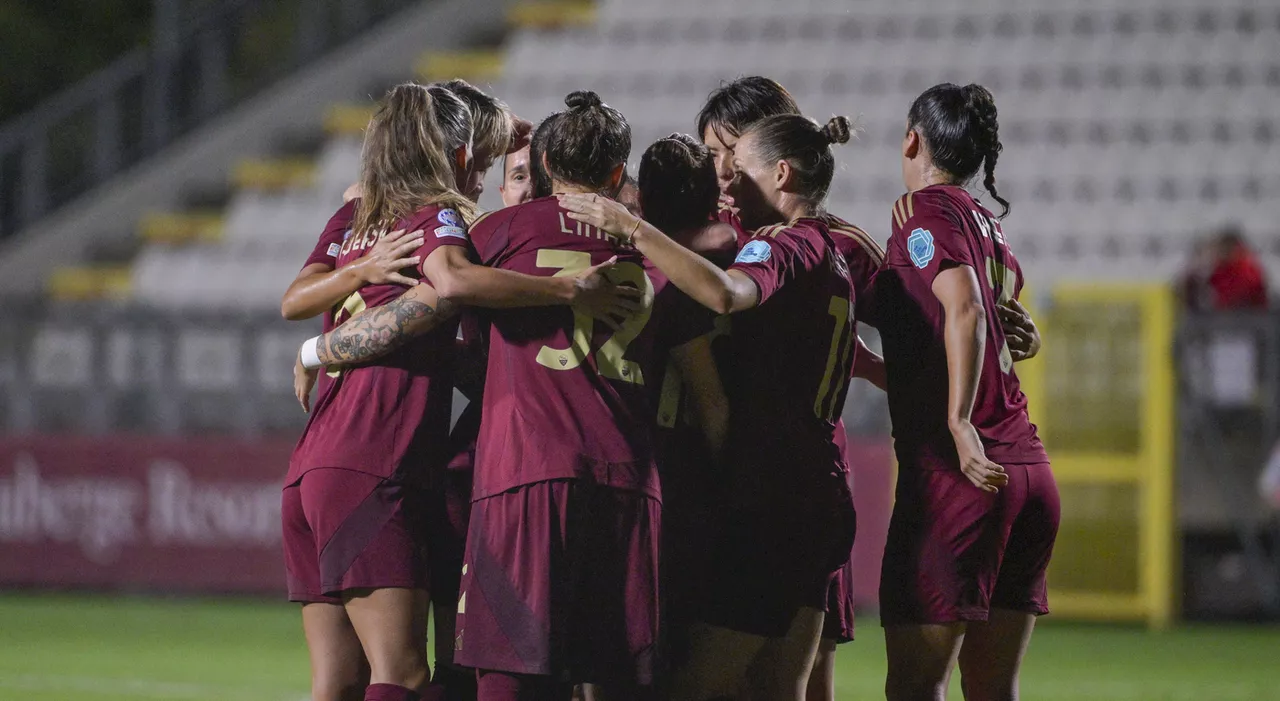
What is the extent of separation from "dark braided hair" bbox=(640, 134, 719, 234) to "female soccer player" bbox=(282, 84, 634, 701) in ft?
1.41

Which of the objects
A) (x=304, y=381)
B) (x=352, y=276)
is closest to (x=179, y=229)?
(x=304, y=381)

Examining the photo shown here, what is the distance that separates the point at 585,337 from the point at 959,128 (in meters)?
1.08

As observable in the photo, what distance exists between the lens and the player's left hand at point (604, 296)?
3.50 metres

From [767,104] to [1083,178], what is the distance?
1025cm

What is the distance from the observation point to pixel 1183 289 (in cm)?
1103

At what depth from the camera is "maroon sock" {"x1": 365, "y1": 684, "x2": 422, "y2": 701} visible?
3660mm

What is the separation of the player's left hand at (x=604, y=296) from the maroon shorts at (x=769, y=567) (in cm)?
57

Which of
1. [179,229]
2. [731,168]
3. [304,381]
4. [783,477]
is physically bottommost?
[783,477]

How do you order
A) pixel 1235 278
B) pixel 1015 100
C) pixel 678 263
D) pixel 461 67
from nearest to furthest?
pixel 678 263 → pixel 1235 278 → pixel 1015 100 → pixel 461 67

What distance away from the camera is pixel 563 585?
3486 mm

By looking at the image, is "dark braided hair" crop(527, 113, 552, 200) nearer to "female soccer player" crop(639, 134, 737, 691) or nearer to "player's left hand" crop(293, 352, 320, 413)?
"female soccer player" crop(639, 134, 737, 691)

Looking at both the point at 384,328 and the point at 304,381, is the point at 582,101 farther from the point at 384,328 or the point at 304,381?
the point at 304,381

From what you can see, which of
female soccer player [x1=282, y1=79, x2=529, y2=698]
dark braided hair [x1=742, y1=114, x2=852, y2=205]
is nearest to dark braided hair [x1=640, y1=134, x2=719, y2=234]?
dark braided hair [x1=742, y1=114, x2=852, y2=205]

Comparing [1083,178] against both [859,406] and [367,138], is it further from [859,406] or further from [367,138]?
[367,138]
